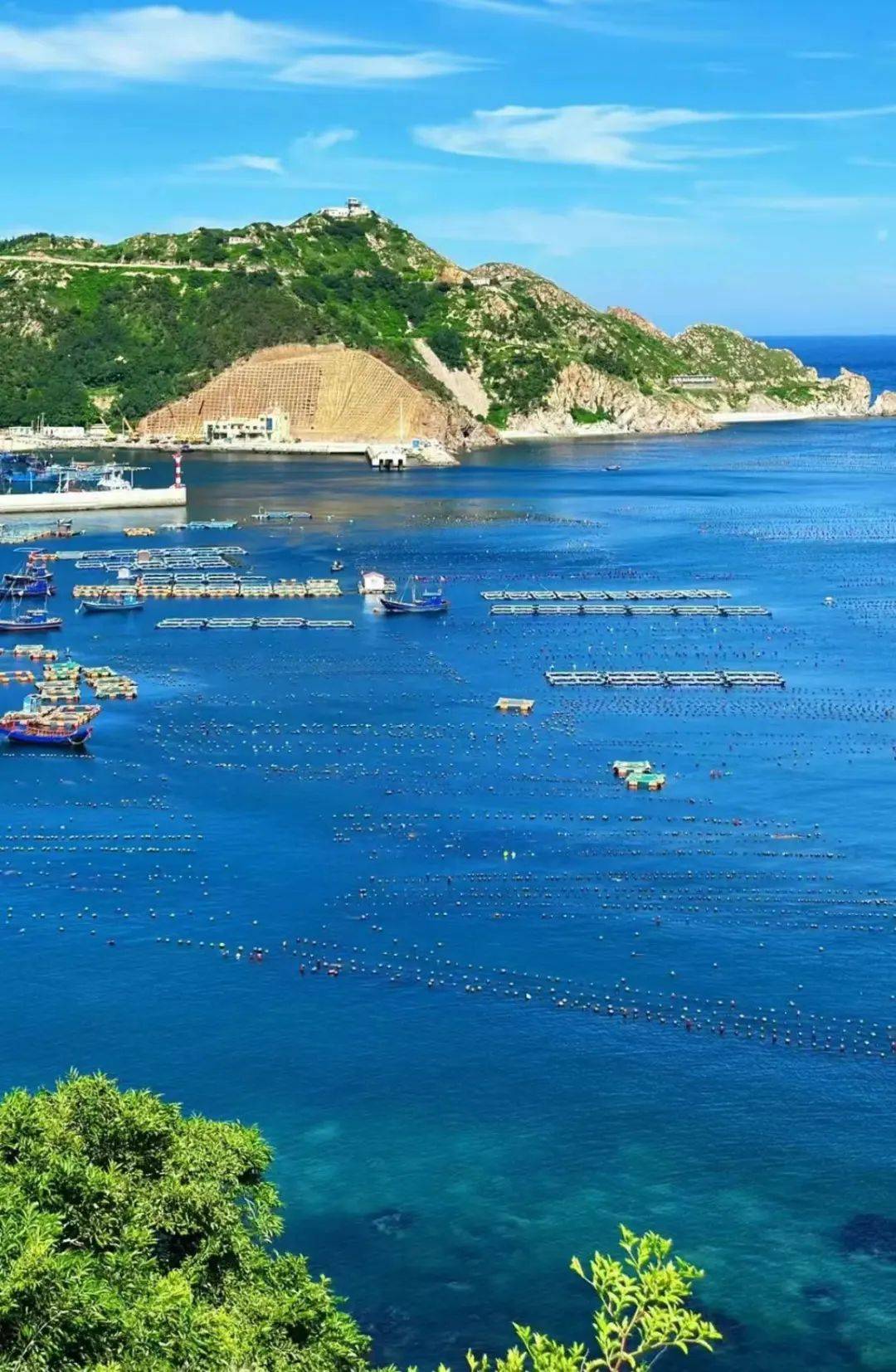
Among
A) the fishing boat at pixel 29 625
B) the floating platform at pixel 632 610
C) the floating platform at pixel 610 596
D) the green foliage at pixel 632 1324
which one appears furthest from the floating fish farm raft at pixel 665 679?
the green foliage at pixel 632 1324

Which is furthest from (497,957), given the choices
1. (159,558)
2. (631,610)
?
(159,558)

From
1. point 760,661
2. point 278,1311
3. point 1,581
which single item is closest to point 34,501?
point 1,581

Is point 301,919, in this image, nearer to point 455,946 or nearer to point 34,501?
point 455,946

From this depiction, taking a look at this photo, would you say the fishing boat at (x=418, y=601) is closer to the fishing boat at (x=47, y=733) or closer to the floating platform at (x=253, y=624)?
the floating platform at (x=253, y=624)

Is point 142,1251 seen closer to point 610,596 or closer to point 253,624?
point 253,624

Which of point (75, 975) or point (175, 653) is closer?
point (75, 975)

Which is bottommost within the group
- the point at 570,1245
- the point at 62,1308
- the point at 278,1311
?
the point at 570,1245
